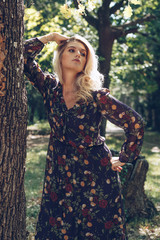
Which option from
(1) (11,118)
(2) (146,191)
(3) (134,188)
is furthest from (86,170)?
(2) (146,191)

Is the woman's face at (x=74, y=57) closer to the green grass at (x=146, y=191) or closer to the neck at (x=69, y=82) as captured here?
the neck at (x=69, y=82)

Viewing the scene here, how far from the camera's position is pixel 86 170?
2533 millimetres

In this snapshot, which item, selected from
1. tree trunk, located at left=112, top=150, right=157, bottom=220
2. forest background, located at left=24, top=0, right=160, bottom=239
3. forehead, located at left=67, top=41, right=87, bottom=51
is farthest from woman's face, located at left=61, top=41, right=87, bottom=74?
forest background, located at left=24, top=0, right=160, bottom=239

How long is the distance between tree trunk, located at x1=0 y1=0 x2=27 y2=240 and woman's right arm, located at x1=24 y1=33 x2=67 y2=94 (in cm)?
35

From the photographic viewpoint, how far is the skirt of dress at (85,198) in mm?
2531

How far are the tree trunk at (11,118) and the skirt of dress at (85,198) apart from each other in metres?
0.39

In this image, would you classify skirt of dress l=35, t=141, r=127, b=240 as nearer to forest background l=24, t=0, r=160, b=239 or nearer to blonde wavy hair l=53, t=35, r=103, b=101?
blonde wavy hair l=53, t=35, r=103, b=101

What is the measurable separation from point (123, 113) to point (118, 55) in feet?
28.9

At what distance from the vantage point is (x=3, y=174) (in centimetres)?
217

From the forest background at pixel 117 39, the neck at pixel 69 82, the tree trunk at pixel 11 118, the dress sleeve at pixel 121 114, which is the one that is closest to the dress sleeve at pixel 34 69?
the neck at pixel 69 82

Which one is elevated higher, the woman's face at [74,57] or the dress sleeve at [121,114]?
the woman's face at [74,57]

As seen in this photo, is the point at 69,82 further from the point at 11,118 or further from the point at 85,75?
the point at 11,118

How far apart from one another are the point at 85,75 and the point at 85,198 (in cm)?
114

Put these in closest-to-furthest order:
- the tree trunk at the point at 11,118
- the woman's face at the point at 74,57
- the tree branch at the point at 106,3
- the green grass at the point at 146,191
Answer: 1. the tree trunk at the point at 11,118
2. the woman's face at the point at 74,57
3. the green grass at the point at 146,191
4. the tree branch at the point at 106,3
